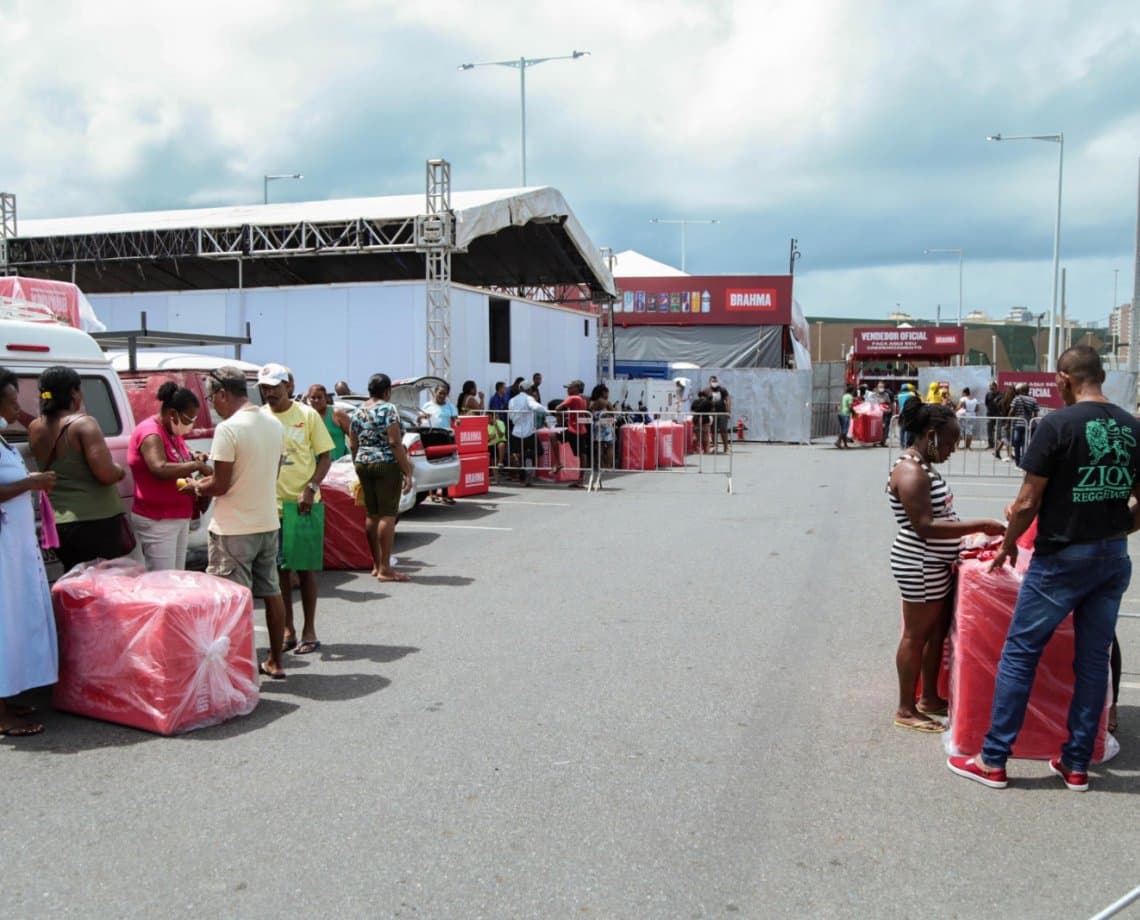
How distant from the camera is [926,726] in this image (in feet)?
16.8

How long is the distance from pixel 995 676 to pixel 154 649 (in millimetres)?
4010

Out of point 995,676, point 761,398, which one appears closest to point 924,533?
point 995,676

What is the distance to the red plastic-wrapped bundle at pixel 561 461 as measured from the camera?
17.6 metres

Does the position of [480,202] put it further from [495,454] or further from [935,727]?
[935,727]

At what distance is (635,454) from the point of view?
20.3m

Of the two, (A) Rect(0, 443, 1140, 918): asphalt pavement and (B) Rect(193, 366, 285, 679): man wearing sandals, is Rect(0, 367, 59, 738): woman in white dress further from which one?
(B) Rect(193, 366, 285, 679): man wearing sandals

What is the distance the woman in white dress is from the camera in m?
4.93

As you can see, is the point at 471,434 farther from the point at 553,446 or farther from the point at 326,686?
the point at 326,686

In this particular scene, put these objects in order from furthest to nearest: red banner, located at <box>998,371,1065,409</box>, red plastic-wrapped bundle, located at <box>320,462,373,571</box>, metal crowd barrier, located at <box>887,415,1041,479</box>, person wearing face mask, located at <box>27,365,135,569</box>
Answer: red banner, located at <box>998,371,1065,409</box> → metal crowd barrier, located at <box>887,415,1041,479</box> → red plastic-wrapped bundle, located at <box>320,462,373,571</box> → person wearing face mask, located at <box>27,365,135,569</box>

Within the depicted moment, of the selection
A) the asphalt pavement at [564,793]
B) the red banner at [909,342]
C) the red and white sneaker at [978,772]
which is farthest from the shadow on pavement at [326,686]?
the red banner at [909,342]

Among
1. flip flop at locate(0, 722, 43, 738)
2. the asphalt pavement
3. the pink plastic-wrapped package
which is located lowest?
the asphalt pavement

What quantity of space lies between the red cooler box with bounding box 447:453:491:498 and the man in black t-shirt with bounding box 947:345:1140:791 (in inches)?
432

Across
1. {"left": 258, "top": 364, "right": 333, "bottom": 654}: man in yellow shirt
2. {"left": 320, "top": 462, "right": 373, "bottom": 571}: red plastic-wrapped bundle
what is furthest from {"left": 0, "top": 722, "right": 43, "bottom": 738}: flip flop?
{"left": 320, "top": 462, "right": 373, "bottom": 571}: red plastic-wrapped bundle

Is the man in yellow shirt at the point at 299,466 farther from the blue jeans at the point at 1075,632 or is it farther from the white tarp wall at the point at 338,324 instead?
the white tarp wall at the point at 338,324
